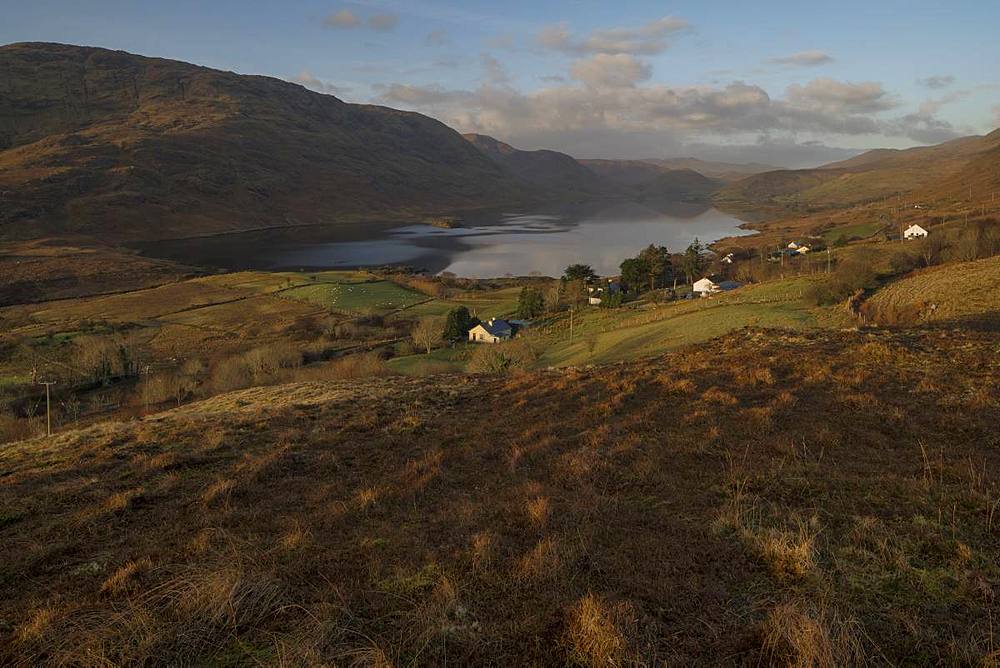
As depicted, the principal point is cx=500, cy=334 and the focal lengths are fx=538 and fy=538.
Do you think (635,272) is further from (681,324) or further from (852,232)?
(852,232)

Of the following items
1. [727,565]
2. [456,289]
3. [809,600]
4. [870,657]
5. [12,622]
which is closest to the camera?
[870,657]

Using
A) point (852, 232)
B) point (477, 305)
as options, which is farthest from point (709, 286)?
point (852, 232)

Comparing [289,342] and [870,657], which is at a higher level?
[870,657]

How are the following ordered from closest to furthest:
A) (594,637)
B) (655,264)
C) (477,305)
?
(594,637) < (477,305) < (655,264)

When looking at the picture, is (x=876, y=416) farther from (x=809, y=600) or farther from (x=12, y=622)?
A: (x=12, y=622)

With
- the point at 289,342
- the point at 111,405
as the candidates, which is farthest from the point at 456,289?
the point at 111,405

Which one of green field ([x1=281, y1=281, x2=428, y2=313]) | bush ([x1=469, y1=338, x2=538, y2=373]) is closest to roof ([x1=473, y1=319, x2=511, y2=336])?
bush ([x1=469, y1=338, x2=538, y2=373])
